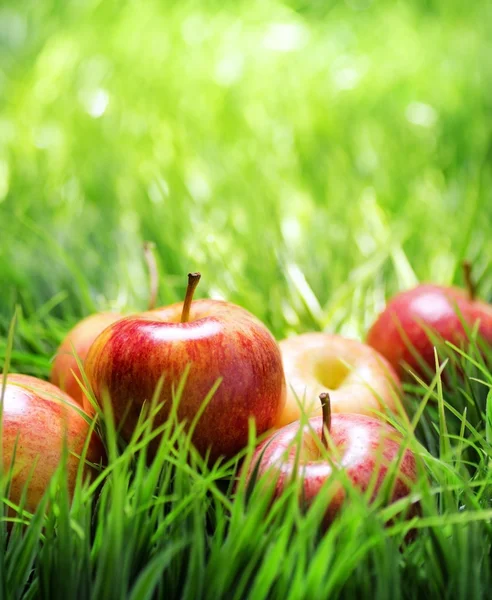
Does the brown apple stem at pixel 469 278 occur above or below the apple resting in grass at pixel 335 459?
above

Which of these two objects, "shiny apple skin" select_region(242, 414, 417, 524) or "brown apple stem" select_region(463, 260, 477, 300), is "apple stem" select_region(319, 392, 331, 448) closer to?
"shiny apple skin" select_region(242, 414, 417, 524)

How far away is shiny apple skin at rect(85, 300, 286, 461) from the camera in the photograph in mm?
938

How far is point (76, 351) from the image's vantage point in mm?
1157

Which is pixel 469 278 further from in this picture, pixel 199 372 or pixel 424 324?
pixel 199 372

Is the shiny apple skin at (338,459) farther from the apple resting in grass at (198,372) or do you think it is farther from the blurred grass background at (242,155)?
the blurred grass background at (242,155)

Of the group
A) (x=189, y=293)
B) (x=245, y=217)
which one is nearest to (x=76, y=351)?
(x=189, y=293)

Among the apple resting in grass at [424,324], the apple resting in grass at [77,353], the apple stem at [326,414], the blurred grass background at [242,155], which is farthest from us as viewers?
the blurred grass background at [242,155]

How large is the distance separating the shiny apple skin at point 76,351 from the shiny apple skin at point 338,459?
35 centimetres

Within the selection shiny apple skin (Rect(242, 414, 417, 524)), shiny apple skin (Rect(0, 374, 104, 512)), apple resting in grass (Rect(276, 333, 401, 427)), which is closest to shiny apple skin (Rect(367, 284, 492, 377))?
apple resting in grass (Rect(276, 333, 401, 427))

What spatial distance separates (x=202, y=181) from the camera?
2109mm

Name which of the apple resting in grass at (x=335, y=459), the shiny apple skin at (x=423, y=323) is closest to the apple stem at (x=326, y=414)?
the apple resting in grass at (x=335, y=459)

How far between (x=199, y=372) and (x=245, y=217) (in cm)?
99

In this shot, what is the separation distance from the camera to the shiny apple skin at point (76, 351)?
45.7 inches

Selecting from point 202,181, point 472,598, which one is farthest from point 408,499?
point 202,181
